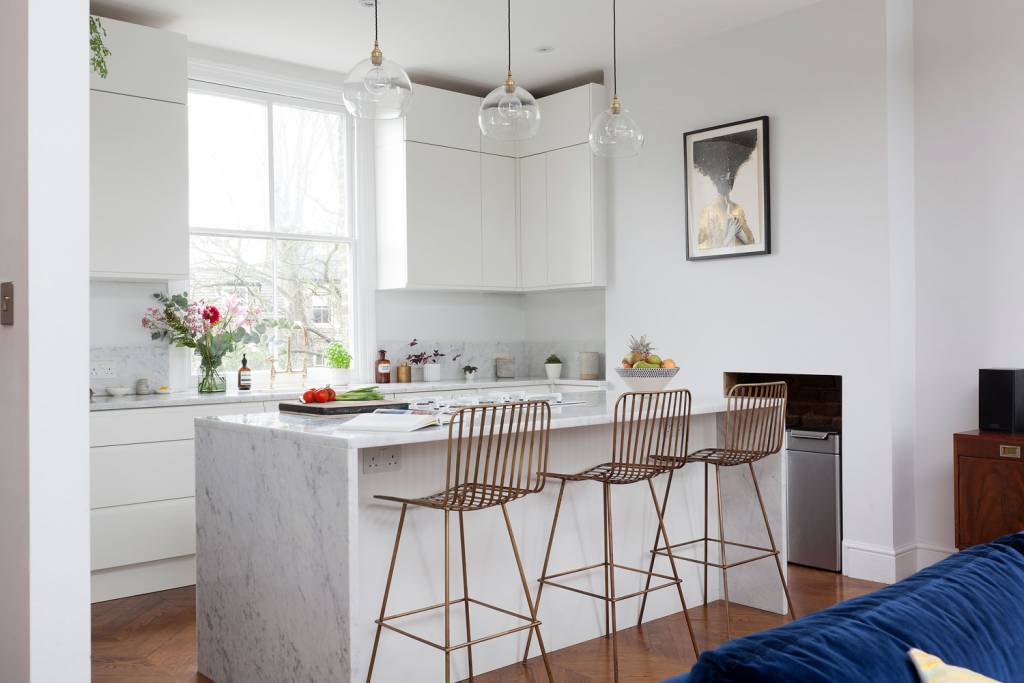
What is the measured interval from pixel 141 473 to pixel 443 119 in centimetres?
295

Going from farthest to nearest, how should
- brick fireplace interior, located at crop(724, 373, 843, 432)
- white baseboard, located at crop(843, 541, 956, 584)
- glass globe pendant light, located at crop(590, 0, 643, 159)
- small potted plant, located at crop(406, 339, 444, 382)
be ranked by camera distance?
small potted plant, located at crop(406, 339, 444, 382) < brick fireplace interior, located at crop(724, 373, 843, 432) < white baseboard, located at crop(843, 541, 956, 584) < glass globe pendant light, located at crop(590, 0, 643, 159)

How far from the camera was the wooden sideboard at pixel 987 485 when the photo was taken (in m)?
3.86

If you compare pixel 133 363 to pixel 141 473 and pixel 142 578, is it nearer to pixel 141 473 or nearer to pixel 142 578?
pixel 141 473

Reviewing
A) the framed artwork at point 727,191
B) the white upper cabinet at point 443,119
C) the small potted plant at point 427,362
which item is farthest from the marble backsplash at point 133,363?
the framed artwork at point 727,191

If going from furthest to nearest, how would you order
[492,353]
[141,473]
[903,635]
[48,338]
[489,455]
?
1. [492,353]
2. [141,473]
3. [489,455]
4. [48,338]
5. [903,635]

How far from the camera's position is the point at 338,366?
17.9 ft

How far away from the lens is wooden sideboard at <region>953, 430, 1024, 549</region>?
386 cm


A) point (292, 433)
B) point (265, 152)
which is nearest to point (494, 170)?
point (265, 152)

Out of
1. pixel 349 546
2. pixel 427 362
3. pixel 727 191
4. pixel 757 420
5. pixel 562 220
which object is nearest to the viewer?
pixel 349 546


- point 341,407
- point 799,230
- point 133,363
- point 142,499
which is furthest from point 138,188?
point 799,230

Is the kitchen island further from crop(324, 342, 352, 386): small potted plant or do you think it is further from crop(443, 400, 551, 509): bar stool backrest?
crop(324, 342, 352, 386): small potted plant

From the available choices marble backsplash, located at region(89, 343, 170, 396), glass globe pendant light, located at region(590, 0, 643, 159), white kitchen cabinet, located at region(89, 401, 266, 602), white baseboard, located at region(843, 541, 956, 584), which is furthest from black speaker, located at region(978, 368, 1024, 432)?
marble backsplash, located at region(89, 343, 170, 396)

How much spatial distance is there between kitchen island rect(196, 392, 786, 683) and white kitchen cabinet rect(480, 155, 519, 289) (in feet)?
8.84

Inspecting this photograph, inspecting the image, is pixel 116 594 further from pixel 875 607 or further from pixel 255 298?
pixel 875 607
